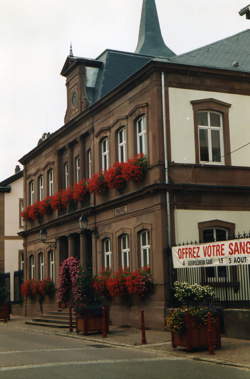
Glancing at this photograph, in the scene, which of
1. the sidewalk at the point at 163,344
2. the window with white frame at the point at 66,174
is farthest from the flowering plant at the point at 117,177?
the window with white frame at the point at 66,174

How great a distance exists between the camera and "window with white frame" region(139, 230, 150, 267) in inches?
956

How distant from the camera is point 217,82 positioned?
81.4 ft

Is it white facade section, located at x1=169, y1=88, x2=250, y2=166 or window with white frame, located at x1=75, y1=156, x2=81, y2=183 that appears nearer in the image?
white facade section, located at x1=169, y1=88, x2=250, y2=166

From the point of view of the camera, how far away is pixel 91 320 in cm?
2214

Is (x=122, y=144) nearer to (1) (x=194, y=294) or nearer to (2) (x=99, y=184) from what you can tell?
(2) (x=99, y=184)

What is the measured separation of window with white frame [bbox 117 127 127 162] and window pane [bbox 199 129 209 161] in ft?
Result: 11.8

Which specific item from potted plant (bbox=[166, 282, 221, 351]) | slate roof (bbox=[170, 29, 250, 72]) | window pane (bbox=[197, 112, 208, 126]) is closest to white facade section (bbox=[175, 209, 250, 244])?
window pane (bbox=[197, 112, 208, 126])

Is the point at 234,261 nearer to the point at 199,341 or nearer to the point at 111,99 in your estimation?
the point at 199,341

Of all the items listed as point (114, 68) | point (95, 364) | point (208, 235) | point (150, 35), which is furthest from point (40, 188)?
point (95, 364)

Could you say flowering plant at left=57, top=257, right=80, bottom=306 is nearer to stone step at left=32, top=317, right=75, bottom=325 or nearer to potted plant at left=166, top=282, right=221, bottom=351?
stone step at left=32, top=317, right=75, bottom=325

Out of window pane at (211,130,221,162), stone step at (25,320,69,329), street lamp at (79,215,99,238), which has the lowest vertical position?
stone step at (25,320,69,329)

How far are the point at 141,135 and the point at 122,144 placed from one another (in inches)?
73.6

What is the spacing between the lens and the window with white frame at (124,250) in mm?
26109

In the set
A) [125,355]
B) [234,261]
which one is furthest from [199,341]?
[234,261]
